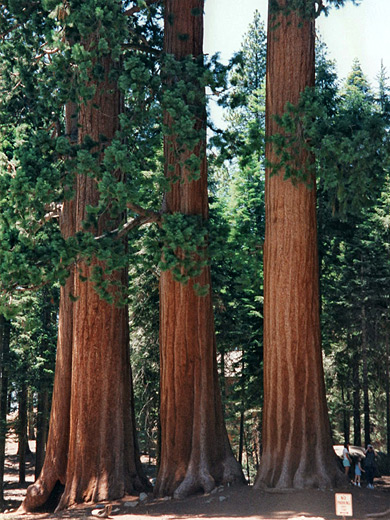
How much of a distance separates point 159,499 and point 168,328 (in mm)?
3191

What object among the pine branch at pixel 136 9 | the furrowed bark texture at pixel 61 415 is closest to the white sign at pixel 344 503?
the furrowed bark texture at pixel 61 415

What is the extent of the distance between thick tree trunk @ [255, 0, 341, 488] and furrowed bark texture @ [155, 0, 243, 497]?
1.23m

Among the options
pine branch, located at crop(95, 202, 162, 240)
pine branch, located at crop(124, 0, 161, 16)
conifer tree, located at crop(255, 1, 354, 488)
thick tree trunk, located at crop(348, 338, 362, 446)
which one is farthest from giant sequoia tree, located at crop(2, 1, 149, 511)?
thick tree trunk, located at crop(348, 338, 362, 446)

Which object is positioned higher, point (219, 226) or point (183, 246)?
point (219, 226)

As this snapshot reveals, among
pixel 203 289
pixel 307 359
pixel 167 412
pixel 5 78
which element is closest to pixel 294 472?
pixel 307 359

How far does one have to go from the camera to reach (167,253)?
42.5 ft

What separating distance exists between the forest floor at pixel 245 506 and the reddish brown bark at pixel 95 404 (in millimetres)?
655

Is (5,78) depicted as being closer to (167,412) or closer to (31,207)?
→ (31,207)

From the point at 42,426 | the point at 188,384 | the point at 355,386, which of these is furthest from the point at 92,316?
the point at 42,426

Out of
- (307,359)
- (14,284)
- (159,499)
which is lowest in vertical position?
(159,499)

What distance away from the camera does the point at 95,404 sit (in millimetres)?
14078

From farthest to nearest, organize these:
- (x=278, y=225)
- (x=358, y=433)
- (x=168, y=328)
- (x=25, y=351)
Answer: (x=25, y=351) → (x=358, y=433) → (x=168, y=328) → (x=278, y=225)

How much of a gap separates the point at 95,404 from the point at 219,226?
4366 mm

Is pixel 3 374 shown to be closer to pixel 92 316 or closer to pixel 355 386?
pixel 92 316
